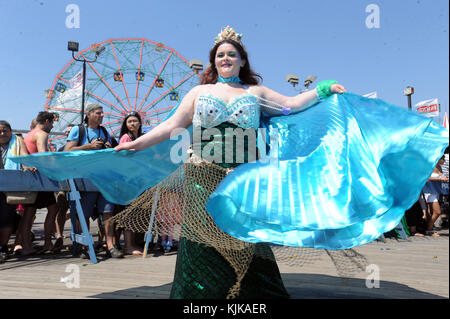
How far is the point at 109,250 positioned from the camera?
4512mm

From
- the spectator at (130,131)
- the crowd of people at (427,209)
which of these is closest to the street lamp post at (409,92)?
the crowd of people at (427,209)

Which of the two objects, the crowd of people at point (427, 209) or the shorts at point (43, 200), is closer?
the shorts at point (43, 200)

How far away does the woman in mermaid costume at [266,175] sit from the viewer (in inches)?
72.5

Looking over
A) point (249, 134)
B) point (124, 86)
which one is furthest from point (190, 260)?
point (124, 86)

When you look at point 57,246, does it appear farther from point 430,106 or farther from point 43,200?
point 430,106

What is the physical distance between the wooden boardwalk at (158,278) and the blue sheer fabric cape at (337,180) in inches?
42.9

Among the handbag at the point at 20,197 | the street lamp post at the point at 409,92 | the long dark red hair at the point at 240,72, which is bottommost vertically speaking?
the handbag at the point at 20,197

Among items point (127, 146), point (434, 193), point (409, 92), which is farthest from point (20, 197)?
point (409, 92)

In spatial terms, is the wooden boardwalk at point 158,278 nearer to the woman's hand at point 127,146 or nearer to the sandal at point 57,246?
the sandal at point 57,246

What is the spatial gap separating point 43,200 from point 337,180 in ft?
12.3

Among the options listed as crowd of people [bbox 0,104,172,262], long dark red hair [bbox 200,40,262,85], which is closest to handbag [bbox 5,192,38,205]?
crowd of people [bbox 0,104,172,262]

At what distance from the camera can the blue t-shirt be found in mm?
4293

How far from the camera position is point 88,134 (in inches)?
174
